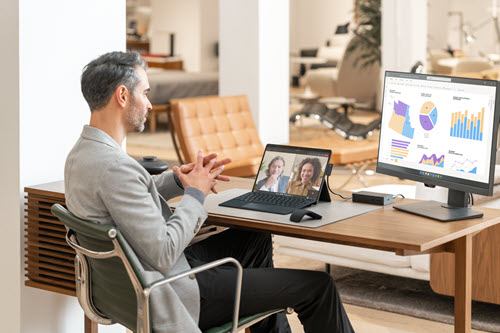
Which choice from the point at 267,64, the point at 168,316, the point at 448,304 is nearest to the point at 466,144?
the point at 168,316

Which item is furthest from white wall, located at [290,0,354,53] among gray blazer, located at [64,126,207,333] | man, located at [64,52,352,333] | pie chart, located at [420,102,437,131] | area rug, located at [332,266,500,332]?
gray blazer, located at [64,126,207,333]

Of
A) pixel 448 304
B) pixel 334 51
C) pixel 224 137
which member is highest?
pixel 334 51

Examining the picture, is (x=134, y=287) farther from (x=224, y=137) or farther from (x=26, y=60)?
(x=224, y=137)

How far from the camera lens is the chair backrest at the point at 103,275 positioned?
2.17m

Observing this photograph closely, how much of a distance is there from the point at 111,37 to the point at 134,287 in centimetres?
154

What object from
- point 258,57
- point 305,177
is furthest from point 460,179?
point 258,57

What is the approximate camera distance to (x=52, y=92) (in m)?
3.21

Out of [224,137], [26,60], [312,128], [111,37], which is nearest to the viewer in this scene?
[26,60]

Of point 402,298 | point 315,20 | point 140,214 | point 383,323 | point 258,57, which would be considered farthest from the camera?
point 315,20

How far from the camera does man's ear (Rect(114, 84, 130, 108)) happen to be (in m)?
2.45

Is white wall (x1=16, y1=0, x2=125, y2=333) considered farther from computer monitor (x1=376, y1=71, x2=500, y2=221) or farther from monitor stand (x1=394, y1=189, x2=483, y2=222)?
monitor stand (x1=394, y1=189, x2=483, y2=222)

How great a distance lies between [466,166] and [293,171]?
23.1 inches

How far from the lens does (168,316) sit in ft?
7.50

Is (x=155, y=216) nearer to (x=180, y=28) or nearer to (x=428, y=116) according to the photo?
(x=428, y=116)
